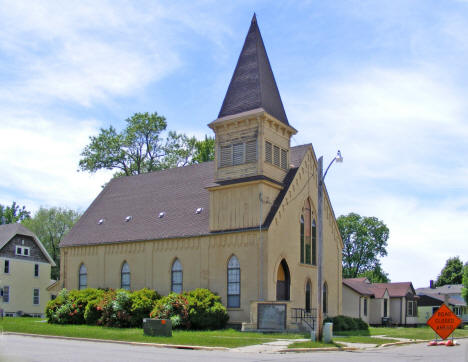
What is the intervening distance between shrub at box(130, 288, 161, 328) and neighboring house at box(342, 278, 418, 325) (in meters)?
23.9

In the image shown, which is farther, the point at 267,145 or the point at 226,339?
the point at 267,145

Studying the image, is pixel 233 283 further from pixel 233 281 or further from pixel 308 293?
pixel 308 293

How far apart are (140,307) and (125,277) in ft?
25.6

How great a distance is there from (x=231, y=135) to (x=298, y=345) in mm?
15934

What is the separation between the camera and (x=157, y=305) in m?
31.6

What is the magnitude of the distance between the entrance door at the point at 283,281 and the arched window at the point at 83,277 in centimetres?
1596

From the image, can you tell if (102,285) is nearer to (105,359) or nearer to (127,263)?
(127,263)

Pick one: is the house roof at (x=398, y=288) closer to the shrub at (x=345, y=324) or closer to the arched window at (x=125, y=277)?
the shrub at (x=345, y=324)

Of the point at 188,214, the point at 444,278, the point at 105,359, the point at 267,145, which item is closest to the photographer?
the point at 105,359

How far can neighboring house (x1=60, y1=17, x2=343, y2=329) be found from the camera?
3269 cm

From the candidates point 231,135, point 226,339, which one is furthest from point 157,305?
point 231,135

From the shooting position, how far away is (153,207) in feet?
134

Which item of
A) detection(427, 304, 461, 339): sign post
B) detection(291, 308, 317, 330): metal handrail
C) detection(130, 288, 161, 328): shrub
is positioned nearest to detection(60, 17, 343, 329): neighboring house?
detection(291, 308, 317, 330): metal handrail

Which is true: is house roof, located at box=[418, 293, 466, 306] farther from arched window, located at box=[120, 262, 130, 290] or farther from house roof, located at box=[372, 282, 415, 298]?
arched window, located at box=[120, 262, 130, 290]
